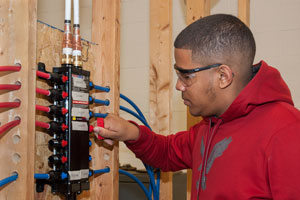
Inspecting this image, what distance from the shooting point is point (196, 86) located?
126 cm

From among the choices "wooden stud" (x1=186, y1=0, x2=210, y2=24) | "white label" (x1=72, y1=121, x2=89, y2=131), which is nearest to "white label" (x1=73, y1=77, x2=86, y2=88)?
"white label" (x1=72, y1=121, x2=89, y2=131)

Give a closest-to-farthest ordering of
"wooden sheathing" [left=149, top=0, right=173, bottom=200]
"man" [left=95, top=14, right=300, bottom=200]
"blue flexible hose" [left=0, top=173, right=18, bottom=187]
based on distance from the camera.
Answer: "blue flexible hose" [left=0, top=173, right=18, bottom=187] < "man" [left=95, top=14, right=300, bottom=200] < "wooden sheathing" [left=149, top=0, right=173, bottom=200]

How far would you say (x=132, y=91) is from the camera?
3.30 meters

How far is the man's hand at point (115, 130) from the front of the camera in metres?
1.38

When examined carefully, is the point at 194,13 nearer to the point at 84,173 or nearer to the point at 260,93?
the point at 260,93

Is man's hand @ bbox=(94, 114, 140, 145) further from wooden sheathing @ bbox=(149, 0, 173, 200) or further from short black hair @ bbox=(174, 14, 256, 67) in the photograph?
wooden sheathing @ bbox=(149, 0, 173, 200)

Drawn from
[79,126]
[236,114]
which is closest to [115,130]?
[79,126]

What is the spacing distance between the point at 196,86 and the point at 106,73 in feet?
1.27

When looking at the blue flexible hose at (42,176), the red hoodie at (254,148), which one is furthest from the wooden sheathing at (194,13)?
the blue flexible hose at (42,176)

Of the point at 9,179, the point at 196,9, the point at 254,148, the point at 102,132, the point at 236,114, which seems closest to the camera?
the point at 9,179

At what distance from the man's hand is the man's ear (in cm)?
44

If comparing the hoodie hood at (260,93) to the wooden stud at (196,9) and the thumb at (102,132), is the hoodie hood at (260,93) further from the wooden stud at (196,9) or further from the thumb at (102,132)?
the wooden stud at (196,9)

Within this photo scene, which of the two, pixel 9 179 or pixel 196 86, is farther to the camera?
pixel 196 86

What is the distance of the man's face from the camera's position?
4.07 ft
